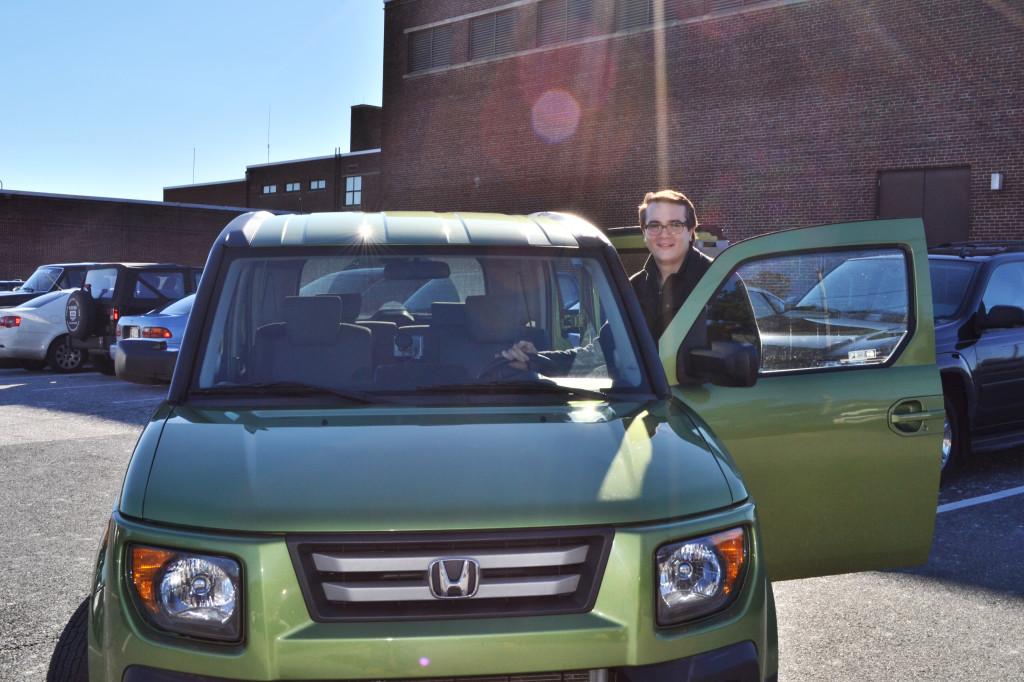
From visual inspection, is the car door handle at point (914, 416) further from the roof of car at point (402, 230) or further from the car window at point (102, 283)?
the car window at point (102, 283)

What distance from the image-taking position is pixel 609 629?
2.41 m

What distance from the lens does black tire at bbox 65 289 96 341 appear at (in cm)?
1597

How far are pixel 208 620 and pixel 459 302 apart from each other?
172cm

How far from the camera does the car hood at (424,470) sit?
8.05 ft

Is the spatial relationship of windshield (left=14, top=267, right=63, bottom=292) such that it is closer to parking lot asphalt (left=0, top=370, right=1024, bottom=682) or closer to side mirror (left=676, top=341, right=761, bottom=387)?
parking lot asphalt (left=0, top=370, right=1024, bottom=682)

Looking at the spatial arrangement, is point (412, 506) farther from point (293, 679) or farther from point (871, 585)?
point (871, 585)

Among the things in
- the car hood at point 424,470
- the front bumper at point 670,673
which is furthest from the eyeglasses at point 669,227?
the front bumper at point 670,673

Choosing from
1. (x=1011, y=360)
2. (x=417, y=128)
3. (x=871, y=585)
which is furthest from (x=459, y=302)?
(x=417, y=128)

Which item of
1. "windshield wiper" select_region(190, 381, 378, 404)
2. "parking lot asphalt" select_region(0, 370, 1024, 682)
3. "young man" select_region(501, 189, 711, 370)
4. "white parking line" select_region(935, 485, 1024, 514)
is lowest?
"parking lot asphalt" select_region(0, 370, 1024, 682)

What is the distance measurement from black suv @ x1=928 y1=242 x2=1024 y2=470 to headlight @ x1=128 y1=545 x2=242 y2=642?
6590 mm

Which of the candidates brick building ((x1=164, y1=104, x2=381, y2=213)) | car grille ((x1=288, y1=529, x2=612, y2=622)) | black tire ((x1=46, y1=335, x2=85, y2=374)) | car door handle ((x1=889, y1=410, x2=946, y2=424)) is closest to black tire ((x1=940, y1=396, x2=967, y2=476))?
car door handle ((x1=889, y1=410, x2=946, y2=424))

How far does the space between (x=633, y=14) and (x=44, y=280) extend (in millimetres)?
16633

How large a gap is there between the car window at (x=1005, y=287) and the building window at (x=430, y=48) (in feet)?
89.6

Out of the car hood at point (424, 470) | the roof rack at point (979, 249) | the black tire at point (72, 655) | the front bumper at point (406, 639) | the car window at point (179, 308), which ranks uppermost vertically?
the roof rack at point (979, 249)
